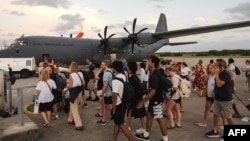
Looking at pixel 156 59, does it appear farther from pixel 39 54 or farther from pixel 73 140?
pixel 39 54

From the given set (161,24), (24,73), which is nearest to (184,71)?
(24,73)

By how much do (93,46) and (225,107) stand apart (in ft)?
64.5

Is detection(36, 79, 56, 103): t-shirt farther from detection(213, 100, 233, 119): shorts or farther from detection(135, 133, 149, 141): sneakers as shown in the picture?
detection(213, 100, 233, 119): shorts

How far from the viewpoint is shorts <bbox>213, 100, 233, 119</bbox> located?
16.3 ft

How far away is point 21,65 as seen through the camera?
57.4 feet

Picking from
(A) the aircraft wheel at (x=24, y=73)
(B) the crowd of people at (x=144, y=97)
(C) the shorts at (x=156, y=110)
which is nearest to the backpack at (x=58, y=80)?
(B) the crowd of people at (x=144, y=97)

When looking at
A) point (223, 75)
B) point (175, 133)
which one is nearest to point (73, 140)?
point (175, 133)

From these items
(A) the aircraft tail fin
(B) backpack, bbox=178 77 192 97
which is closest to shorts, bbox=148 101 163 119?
(B) backpack, bbox=178 77 192 97

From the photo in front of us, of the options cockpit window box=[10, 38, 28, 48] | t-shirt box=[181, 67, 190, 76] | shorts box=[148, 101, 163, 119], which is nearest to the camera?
shorts box=[148, 101, 163, 119]

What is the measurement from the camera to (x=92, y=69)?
9703 millimetres

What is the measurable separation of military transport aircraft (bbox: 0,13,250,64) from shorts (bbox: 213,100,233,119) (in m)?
12.8

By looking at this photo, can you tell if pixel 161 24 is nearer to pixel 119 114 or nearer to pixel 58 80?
pixel 58 80

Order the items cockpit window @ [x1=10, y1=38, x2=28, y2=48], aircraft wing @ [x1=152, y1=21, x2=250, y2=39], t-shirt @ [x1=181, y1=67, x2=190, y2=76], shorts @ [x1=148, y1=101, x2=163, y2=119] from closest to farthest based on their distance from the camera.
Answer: shorts @ [x1=148, y1=101, x2=163, y2=119] < t-shirt @ [x1=181, y1=67, x2=190, y2=76] < aircraft wing @ [x1=152, y1=21, x2=250, y2=39] < cockpit window @ [x1=10, y1=38, x2=28, y2=48]

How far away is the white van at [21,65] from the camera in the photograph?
56.4ft
